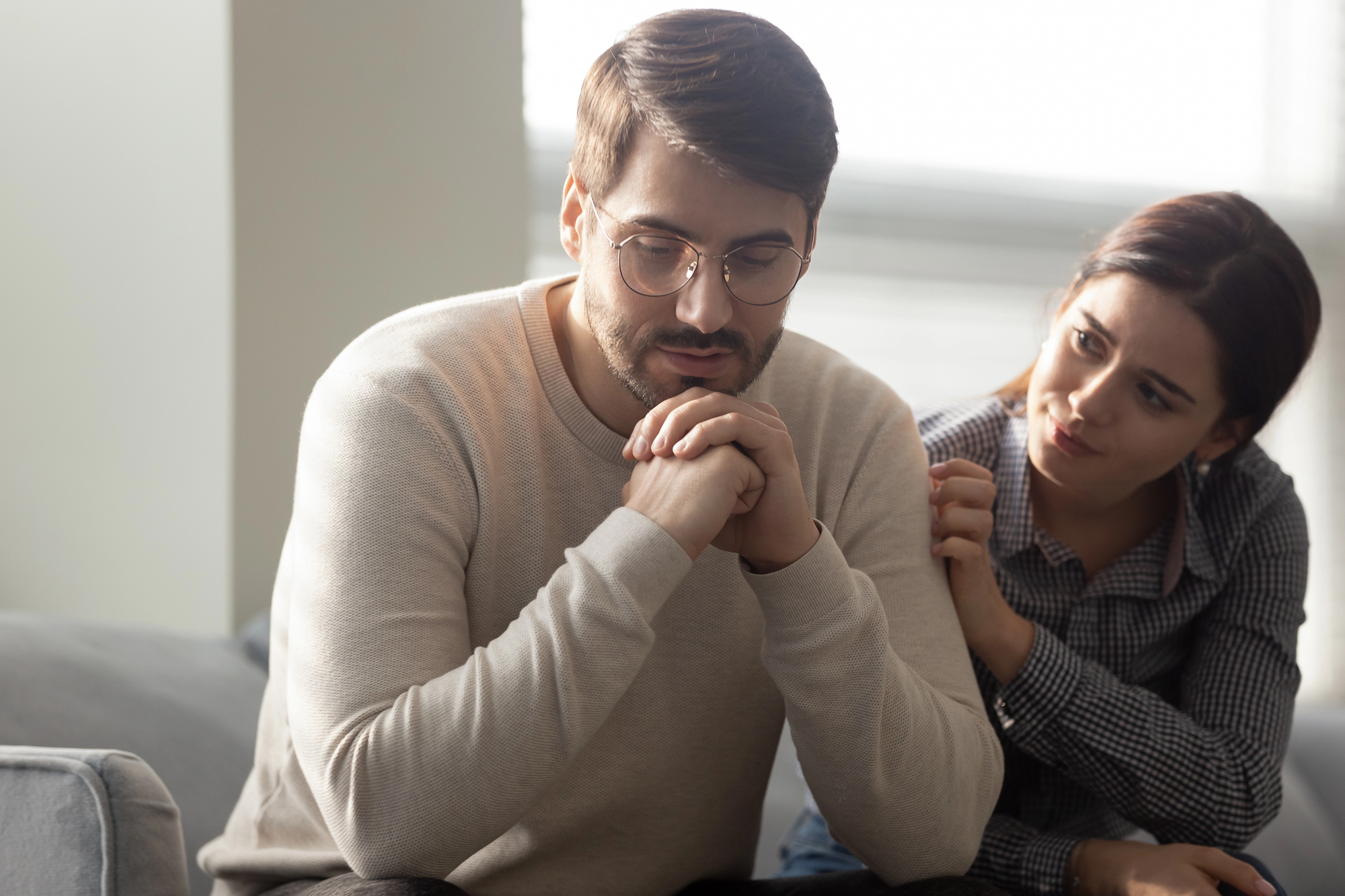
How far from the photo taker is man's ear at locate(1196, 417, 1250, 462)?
1.36 meters

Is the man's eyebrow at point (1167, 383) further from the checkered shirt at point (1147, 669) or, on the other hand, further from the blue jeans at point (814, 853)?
the blue jeans at point (814, 853)

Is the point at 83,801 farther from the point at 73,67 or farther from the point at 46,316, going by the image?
the point at 73,67

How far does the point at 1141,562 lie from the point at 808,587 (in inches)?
23.2

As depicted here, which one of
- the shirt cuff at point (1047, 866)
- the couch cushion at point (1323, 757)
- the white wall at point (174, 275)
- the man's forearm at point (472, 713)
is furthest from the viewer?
the couch cushion at point (1323, 757)

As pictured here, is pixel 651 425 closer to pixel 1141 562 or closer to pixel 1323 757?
pixel 1141 562

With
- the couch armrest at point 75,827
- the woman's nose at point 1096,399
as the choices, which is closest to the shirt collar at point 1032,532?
the woman's nose at point 1096,399

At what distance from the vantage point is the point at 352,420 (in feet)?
3.23

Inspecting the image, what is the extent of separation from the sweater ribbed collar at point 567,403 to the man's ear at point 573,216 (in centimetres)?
9

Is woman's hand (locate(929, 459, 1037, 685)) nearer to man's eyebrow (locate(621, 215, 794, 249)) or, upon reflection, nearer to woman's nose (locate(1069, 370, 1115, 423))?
woman's nose (locate(1069, 370, 1115, 423))

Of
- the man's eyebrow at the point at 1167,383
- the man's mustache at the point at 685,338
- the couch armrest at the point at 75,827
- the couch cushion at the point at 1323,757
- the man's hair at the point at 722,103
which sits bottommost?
the couch cushion at the point at 1323,757

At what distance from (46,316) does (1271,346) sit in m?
1.85

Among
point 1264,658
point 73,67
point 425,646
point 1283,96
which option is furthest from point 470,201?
point 1283,96

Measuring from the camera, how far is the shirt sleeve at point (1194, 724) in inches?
48.0

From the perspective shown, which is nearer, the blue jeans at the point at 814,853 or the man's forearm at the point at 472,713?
the man's forearm at the point at 472,713
